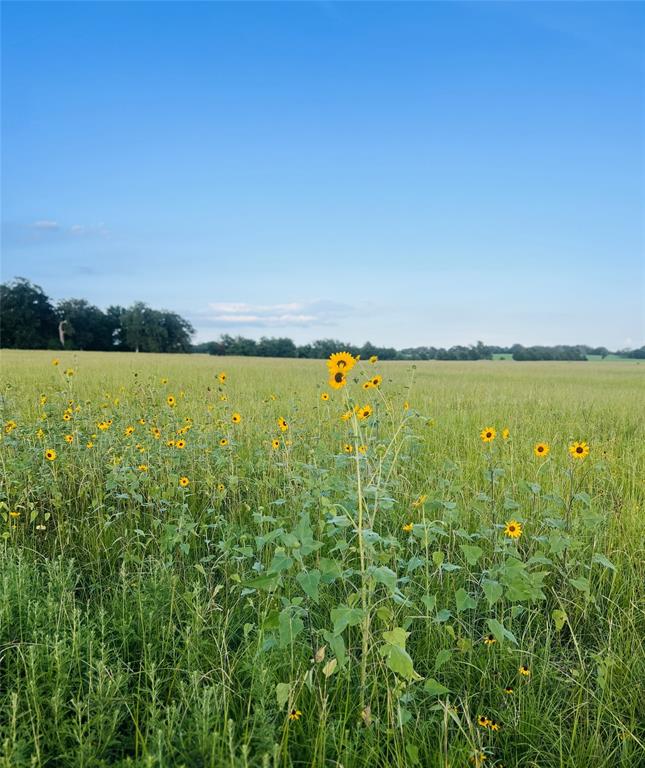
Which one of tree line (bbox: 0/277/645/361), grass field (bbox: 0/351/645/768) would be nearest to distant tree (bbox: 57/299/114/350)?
tree line (bbox: 0/277/645/361)

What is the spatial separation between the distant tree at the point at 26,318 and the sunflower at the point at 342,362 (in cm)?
7428

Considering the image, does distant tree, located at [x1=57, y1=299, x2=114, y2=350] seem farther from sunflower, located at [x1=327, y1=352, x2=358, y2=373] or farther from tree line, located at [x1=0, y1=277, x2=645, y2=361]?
sunflower, located at [x1=327, y1=352, x2=358, y2=373]

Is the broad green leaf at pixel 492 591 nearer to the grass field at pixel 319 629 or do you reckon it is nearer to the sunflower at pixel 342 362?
the grass field at pixel 319 629

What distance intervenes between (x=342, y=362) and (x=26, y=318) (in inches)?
3069

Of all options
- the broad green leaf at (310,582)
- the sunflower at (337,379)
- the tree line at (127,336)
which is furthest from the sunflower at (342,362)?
the tree line at (127,336)

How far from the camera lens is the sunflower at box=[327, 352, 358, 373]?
6.67 ft

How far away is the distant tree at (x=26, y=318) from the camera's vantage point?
6594 centimetres

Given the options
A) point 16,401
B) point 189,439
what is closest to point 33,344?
point 16,401

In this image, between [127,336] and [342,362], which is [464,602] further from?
[127,336]

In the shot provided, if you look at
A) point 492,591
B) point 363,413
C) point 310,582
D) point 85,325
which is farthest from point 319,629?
point 85,325

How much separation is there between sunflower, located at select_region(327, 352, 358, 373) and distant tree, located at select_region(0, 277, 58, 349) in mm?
74281

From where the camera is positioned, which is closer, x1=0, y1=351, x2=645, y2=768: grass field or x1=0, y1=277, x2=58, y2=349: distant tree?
x1=0, y1=351, x2=645, y2=768: grass field

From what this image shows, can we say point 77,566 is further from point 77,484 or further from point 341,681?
point 341,681

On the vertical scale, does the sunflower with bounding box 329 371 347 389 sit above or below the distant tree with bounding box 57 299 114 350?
below
